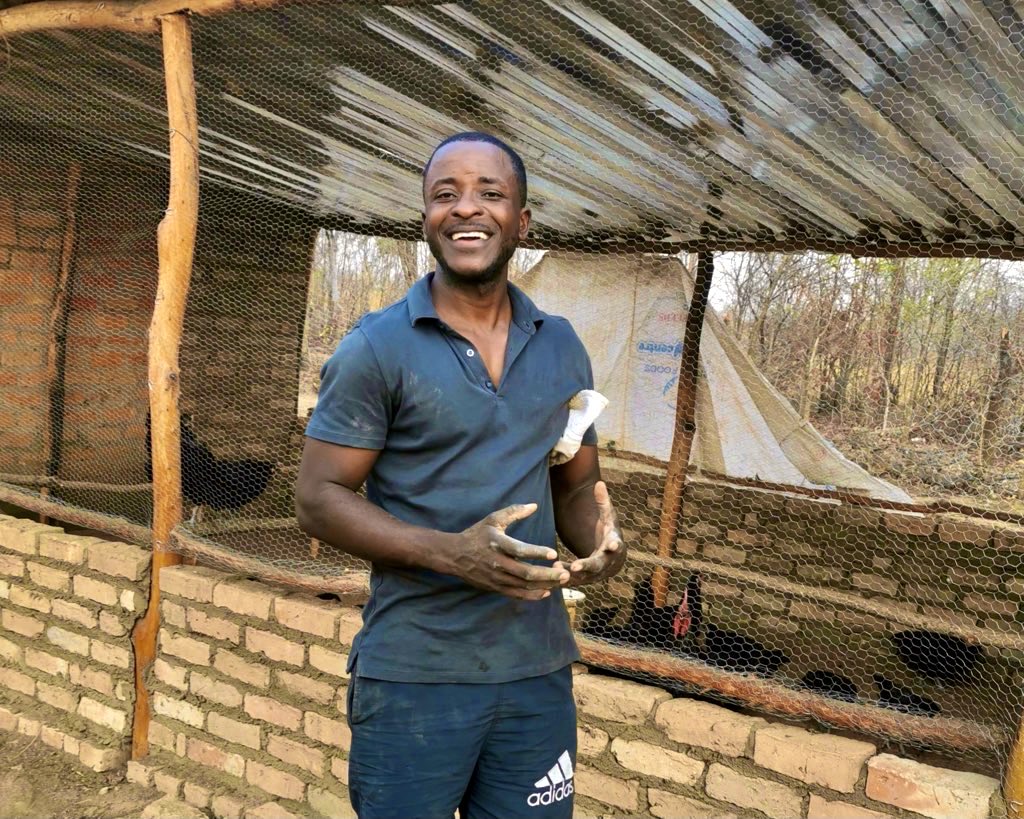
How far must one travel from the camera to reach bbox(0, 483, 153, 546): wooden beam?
357 cm

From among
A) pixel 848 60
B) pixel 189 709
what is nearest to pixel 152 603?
pixel 189 709

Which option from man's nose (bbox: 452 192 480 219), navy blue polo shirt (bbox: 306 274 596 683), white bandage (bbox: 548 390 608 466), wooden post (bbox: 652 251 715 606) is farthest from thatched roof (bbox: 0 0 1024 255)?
navy blue polo shirt (bbox: 306 274 596 683)

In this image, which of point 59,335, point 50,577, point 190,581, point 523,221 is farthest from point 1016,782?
point 59,335

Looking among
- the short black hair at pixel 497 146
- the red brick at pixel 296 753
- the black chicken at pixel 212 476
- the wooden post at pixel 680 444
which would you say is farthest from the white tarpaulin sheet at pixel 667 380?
the short black hair at pixel 497 146

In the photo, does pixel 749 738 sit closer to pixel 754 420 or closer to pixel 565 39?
pixel 565 39

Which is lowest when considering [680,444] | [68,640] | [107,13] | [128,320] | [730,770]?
[68,640]

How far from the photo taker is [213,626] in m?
→ 3.27

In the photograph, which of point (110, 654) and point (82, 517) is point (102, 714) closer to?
point (110, 654)

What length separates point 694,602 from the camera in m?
4.89

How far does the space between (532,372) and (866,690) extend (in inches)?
165

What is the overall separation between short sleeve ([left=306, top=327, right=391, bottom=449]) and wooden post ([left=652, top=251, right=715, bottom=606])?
4.07 metres

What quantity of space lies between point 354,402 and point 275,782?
224 cm

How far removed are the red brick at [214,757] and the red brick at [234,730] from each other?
6cm

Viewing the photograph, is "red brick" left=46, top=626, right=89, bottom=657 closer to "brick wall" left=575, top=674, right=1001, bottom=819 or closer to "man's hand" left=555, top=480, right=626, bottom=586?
"brick wall" left=575, top=674, right=1001, bottom=819
